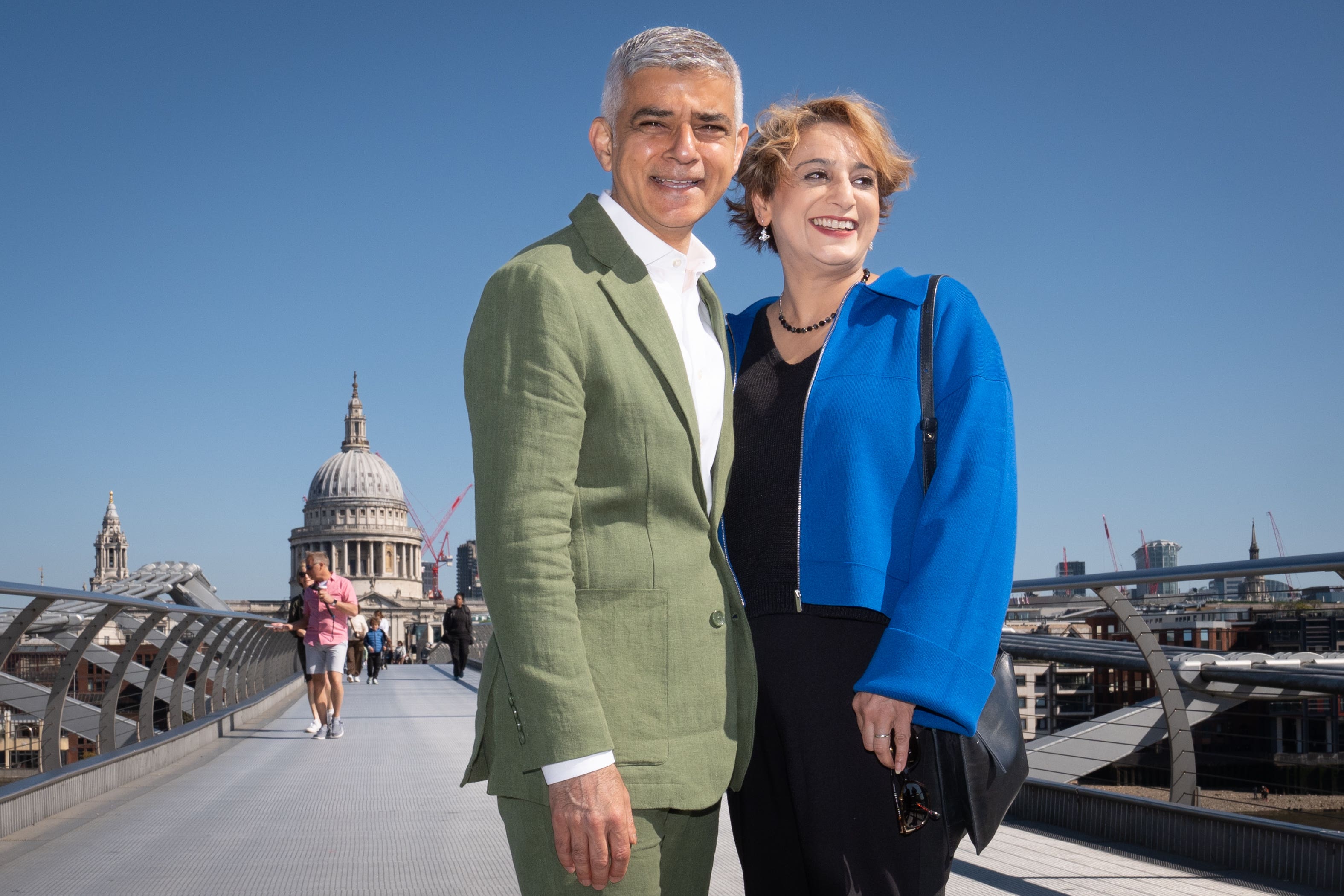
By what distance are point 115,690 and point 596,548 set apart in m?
6.87

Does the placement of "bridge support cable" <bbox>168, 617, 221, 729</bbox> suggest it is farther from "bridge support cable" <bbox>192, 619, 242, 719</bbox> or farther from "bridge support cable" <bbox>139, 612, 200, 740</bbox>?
"bridge support cable" <bbox>139, 612, 200, 740</bbox>

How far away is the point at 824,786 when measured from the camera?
1970 millimetres

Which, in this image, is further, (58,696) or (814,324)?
(58,696)

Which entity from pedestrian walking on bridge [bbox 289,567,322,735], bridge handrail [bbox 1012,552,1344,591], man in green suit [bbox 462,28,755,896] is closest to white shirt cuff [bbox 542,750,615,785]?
man in green suit [bbox 462,28,755,896]

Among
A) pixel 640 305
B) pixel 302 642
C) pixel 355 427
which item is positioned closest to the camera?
pixel 640 305

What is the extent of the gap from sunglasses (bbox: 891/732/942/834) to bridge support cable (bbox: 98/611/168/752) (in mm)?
6715

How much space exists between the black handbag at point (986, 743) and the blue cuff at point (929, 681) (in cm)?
4

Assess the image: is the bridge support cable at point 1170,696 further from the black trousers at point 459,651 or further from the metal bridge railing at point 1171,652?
the black trousers at point 459,651

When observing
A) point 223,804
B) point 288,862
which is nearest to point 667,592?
point 288,862

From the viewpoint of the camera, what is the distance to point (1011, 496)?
2.00m

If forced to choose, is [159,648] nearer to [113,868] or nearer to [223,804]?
[223,804]

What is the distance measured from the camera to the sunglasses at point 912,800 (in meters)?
1.89

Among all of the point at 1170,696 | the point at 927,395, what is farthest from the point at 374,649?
the point at 927,395

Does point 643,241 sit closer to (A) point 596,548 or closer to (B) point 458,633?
(A) point 596,548
